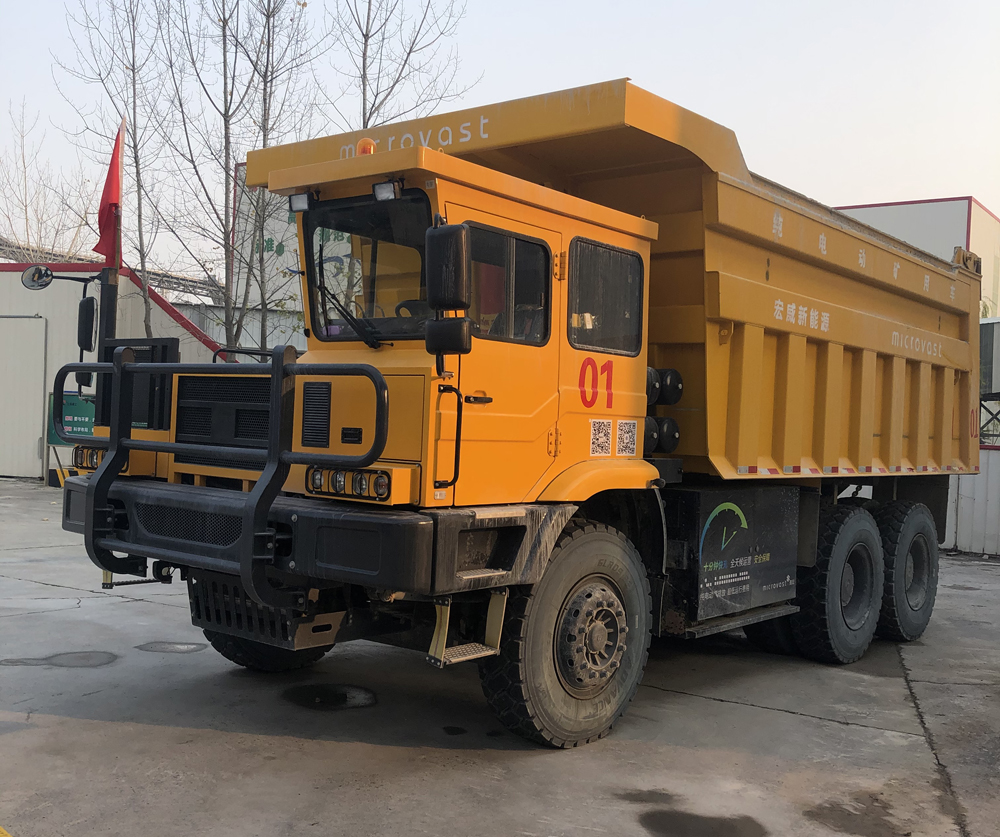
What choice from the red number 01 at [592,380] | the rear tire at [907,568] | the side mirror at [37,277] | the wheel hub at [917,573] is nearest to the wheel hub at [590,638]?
the red number 01 at [592,380]

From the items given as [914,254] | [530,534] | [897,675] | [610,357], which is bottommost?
[897,675]

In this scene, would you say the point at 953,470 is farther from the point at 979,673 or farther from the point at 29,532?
the point at 29,532

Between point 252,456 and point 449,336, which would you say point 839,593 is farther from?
point 252,456

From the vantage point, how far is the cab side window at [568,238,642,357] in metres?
5.18

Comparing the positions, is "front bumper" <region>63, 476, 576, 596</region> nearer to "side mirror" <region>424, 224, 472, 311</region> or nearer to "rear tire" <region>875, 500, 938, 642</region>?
"side mirror" <region>424, 224, 472, 311</region>

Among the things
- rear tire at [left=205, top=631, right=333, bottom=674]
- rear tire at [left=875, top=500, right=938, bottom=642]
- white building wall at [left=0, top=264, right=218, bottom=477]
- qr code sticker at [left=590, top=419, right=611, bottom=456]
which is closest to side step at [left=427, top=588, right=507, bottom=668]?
qr code sticker at [left=590, top=419, right=611, bottom=456]

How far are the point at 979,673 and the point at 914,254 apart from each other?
3410mm

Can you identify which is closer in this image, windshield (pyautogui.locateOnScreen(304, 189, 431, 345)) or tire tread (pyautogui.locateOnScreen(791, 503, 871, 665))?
windshield (pyautogui.locateOnScreen(304, 189, 431, 345))

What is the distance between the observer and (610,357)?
5.42m

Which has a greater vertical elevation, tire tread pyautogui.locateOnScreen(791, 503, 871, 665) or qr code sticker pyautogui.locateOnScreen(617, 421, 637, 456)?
qr code sticker pyautogui.locateOnScreen(617, 421, 637, 456)

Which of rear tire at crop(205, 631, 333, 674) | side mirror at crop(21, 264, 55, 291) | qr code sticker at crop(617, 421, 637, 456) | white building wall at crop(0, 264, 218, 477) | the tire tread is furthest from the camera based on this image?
white building wall at crop(0, 264, 218, 477)

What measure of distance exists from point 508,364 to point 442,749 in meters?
1.97

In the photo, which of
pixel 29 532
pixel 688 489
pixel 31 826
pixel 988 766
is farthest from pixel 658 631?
pixel 29 532

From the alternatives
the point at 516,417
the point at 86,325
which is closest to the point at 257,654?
the point at 86,325
